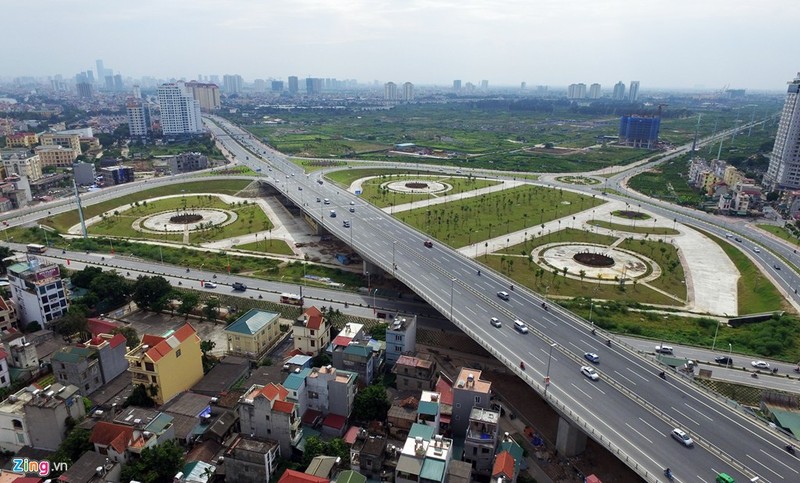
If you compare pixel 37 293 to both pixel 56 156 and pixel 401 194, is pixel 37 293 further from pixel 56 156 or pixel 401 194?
pixel 56 156

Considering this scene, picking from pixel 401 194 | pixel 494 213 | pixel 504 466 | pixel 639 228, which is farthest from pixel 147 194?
pixel 504 466

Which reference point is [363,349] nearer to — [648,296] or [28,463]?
[28,463]

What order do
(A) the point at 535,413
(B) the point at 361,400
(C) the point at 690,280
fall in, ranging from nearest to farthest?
(B) the point at 361,400 < (A) the point at 535,413 < (C) the point at 690,280

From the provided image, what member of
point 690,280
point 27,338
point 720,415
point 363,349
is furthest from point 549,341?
point 27,338

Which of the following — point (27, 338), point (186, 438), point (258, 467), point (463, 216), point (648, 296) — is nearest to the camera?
point (258, 467)

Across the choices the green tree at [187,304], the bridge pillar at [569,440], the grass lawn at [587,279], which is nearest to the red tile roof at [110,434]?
the green tree at [187,304]

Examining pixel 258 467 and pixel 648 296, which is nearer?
pixel 258 467

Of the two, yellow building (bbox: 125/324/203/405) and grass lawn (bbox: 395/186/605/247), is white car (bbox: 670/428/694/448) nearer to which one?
yellow building (bbox: 125/324/203/405)
